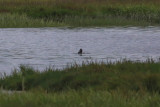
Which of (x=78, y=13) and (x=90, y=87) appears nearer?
(x=90, y=87)

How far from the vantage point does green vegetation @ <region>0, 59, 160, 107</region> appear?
959 centimetres

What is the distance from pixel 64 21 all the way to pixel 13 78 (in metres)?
29.7

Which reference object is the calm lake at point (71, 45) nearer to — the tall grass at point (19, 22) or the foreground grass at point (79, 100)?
the tall grass at point (19, 22)

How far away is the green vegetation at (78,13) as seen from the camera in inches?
1713

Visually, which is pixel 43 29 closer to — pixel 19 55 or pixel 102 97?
pixel 19 55

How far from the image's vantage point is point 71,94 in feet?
33.9

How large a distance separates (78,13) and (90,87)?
3506 cm

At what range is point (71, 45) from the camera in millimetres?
32062

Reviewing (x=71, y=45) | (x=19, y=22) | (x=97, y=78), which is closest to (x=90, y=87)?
(x=97, y=78)

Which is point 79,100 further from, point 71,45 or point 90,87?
point 71,45

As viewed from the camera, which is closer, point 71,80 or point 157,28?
point 71,80

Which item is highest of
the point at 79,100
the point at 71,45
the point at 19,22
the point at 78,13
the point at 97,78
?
the point at 79,100

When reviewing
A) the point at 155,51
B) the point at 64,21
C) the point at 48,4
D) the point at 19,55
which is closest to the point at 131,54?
the point at 155,51

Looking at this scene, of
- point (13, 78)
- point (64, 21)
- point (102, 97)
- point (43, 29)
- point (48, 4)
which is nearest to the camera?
point (102, 97)
